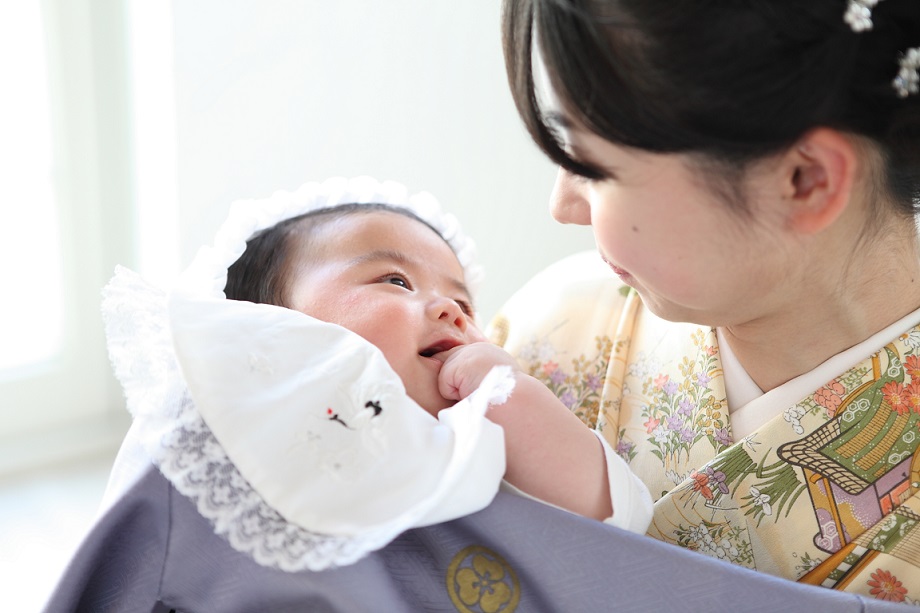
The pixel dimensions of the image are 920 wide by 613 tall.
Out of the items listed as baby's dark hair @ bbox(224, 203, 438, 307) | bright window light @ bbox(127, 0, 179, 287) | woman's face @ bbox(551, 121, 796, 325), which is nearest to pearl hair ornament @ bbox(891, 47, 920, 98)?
woman's face @ bbox(551, 121, 796, 325)

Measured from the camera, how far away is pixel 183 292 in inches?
41.6

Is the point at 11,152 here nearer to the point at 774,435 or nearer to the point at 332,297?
the point at 332,297

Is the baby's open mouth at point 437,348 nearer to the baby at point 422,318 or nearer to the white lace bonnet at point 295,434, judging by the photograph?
the baby at point 422,318

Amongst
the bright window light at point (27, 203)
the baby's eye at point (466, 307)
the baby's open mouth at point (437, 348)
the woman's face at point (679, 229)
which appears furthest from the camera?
the bright window light at point (27, 203)

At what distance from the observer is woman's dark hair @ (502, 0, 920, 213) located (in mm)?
875

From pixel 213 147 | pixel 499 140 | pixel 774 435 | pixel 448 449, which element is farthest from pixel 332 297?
pixel 499 140

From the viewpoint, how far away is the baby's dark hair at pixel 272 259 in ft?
4.29

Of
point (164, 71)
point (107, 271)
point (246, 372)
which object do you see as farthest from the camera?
point (107, 271)

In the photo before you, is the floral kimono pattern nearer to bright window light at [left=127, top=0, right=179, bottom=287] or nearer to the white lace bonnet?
the white lace bonnet

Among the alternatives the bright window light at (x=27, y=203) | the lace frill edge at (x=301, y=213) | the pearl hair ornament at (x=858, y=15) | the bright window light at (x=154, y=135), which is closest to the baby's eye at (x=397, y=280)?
the lace frill edge at (x=301, y=213)

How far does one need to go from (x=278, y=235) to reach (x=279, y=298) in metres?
0.12

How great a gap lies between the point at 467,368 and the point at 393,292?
0.16 m

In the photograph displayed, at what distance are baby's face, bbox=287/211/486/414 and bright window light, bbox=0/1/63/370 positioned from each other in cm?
108

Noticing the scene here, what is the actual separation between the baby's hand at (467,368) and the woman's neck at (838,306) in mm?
320
